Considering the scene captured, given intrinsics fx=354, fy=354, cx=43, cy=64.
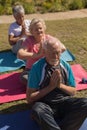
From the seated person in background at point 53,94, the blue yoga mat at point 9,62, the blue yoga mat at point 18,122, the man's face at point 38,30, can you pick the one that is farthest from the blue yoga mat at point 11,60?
the seated person in background at point 53,94

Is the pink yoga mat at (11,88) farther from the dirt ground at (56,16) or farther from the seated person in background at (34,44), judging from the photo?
the dirt ground at (56,16)

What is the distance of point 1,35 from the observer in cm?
789

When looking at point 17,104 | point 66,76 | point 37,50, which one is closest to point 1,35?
point 37,50

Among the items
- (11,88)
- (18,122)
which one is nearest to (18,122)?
(18,122)

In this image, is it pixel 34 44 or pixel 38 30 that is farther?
pixel 34 44

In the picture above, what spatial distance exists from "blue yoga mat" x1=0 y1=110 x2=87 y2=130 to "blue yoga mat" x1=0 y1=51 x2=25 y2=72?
5.24ft

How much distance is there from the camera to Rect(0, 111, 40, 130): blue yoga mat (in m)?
4.31

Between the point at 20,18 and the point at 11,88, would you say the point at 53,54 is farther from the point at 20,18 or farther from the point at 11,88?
the point at 20,18

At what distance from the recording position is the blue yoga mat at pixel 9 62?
6088mm

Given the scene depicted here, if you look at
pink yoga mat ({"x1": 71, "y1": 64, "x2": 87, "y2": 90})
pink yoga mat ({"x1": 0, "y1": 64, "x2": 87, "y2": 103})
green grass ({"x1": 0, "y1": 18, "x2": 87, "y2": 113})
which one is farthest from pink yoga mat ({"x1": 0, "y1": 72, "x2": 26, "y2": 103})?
pink yoga mat ({"x1": 71, "y1": 64, "x2": 87, "y2": 90})

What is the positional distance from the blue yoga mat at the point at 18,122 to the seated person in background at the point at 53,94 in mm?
385

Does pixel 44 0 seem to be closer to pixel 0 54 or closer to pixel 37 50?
pixel 0 54

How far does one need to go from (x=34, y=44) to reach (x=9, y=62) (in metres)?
1.17

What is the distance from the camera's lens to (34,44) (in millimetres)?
5277
